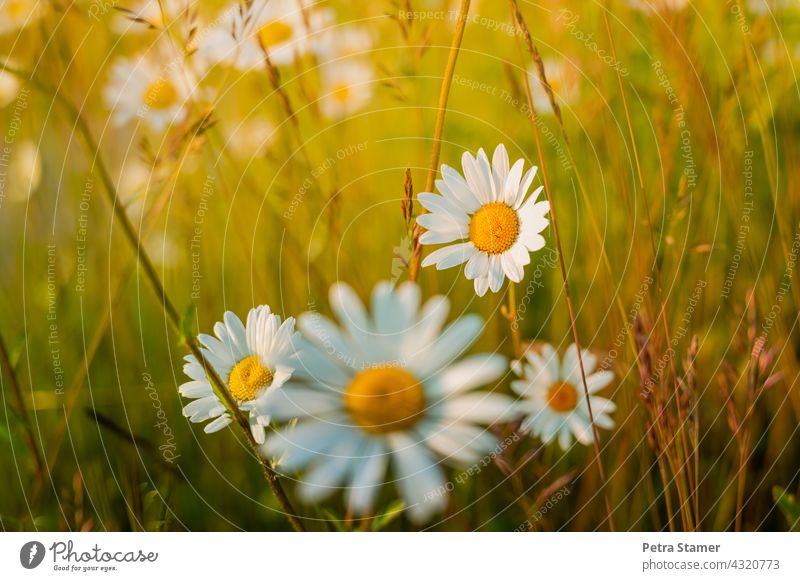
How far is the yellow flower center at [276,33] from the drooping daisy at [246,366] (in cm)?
29

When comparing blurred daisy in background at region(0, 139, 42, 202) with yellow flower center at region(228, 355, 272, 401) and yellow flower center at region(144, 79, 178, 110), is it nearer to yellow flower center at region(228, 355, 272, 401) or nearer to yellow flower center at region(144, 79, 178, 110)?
yellow flower center at region(144, 79, 178, 110)

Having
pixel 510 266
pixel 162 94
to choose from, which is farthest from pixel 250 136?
pixel 510 266

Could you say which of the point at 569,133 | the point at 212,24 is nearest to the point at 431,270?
the point at 569,133

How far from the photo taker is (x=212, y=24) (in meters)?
0.66

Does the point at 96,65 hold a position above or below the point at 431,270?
above

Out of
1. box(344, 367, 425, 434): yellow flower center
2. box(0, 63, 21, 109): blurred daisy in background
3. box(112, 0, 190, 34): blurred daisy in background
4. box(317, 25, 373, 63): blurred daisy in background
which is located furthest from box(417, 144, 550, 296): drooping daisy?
box(0, 63, 21, 109): blurred daisy in background

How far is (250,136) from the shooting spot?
696 mm

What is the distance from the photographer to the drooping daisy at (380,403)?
1.79 ft

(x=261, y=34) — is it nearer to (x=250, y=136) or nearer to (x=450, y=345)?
(x=250, y=136)

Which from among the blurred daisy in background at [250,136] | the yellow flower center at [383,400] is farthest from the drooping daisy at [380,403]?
the blurred daisy in background at [250,136]

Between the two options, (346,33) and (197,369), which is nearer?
(197,369)

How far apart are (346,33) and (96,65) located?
0.27 metres
